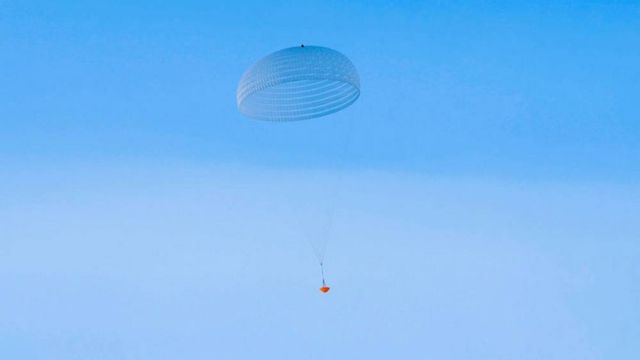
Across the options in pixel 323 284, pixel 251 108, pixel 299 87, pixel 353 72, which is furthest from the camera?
pixel 323 284

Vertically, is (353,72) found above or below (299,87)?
below

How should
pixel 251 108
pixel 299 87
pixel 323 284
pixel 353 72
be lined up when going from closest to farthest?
pixel 353 72 → pixel 251 108 → pixel 299 87 → pixel 323 284

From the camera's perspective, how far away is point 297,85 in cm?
1073

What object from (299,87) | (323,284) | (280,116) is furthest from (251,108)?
(323,284)

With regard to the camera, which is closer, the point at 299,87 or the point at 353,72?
the point at 353,72

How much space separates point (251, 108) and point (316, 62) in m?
1.77

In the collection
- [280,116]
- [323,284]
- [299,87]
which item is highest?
[299,87]

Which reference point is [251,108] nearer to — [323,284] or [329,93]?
[329,93]

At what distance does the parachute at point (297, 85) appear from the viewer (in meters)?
8.38

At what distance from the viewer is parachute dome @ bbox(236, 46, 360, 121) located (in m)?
8.38

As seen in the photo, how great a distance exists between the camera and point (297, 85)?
35.2 ft

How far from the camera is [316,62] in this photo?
8.41 meters

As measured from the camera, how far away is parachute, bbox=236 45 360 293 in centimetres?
838

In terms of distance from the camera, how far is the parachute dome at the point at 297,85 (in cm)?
838
